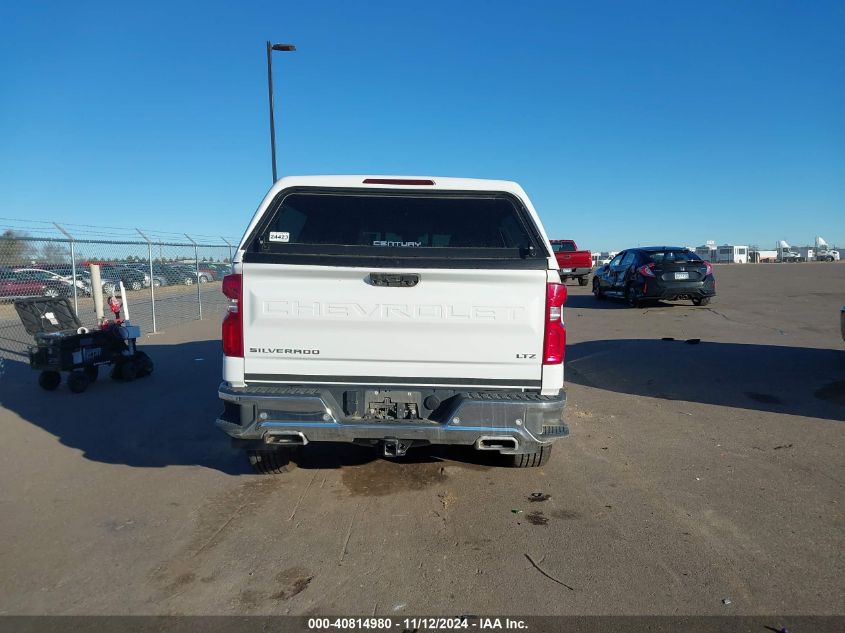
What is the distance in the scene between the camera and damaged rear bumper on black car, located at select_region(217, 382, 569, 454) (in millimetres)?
3836

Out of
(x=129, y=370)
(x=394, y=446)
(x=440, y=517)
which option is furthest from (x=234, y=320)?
A: (x=129, y=370)

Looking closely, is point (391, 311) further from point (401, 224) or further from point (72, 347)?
point (72, 347)

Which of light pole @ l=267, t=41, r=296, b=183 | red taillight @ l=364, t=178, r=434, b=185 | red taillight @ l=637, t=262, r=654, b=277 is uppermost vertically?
light pole @ l=267, t=41, r=296, b=183

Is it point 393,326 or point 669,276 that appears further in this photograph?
point 669,276

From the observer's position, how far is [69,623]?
9.62 feet

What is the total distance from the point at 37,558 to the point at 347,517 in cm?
186

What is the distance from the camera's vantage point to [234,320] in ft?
12.7

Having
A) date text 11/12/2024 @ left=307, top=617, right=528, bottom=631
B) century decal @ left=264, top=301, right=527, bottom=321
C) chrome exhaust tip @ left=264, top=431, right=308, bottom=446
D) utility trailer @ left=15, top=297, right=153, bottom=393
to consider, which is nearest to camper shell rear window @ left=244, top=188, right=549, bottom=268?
century decal @ left=264, top=301, right=527, bottom=321

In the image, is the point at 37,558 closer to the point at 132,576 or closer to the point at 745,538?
the point at 132,576

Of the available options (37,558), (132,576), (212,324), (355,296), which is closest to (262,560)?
(132,576)

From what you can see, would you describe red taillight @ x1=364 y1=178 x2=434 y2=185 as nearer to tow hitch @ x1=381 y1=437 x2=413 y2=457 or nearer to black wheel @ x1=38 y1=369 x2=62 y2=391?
tow hitch @ x1=381 y1=437 x2=413 y2=457

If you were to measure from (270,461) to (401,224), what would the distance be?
210cm

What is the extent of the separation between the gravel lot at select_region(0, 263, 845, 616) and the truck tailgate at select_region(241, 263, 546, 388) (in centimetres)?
100

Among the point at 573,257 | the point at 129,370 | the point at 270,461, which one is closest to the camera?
the point at 270,461
